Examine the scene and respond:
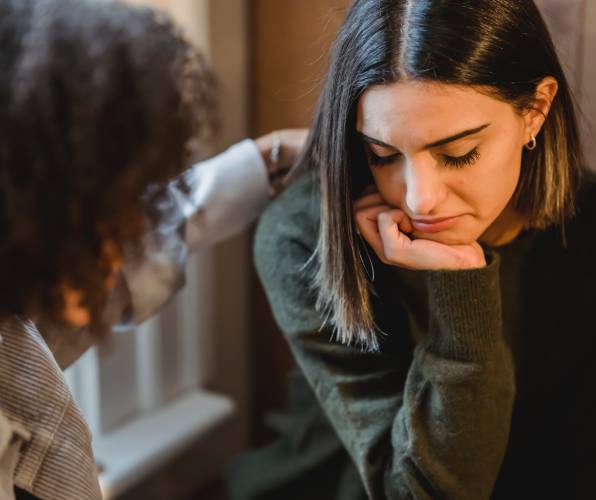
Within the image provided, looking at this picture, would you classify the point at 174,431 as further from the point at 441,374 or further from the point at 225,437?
the point at 441,374

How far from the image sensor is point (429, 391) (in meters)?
0.89

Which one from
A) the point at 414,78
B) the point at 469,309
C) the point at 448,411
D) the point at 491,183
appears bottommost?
the point at 448,411

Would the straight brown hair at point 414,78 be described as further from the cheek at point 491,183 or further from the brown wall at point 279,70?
the brown wall at point 279,70

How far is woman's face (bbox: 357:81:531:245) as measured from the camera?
2.64 ft

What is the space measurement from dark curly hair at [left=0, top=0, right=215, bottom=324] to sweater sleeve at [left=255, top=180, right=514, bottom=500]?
35 centimetres

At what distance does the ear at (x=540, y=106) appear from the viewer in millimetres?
878

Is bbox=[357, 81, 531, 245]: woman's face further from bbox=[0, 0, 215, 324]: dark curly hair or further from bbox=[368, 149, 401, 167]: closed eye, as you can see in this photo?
bbox=[0, 0, 215, 324]: dark curly hair

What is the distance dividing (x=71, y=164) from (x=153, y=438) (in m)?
0.88

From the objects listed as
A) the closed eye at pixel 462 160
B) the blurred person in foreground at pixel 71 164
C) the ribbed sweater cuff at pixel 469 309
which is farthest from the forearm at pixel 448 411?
the blurred person in foreground at pixel 71 164

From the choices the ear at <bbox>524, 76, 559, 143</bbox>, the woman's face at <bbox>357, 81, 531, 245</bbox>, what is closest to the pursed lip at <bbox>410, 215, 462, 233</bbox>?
the woman's face at <bbox>357, 81, 531, 245</bbox>

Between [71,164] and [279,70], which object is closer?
[71,164]

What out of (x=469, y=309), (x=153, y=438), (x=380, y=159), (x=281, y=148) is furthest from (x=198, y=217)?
(x=153, y=438)

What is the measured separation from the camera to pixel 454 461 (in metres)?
0.89

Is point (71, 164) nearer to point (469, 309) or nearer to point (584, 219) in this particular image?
point (469, 309)
